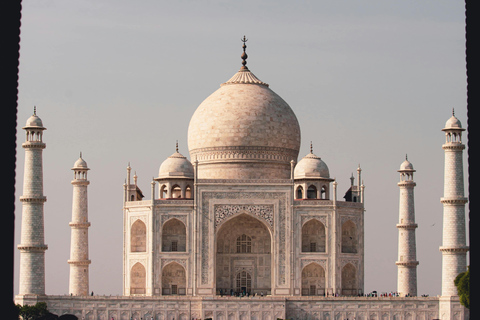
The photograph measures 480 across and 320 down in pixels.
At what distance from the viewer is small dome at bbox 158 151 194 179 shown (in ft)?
102

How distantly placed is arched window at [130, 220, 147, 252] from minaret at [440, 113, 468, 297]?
34.4 feet

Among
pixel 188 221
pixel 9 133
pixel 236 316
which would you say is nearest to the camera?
pixel 9 133

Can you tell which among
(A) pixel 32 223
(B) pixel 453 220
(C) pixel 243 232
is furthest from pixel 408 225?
(A) pixel 32 223

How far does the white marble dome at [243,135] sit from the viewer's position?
32.3 metres

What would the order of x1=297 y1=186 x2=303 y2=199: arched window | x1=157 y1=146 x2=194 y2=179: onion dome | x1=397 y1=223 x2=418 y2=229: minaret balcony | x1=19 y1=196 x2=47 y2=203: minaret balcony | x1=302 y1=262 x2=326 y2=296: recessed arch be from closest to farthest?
x1=19 y1=196 x2=47 y2=203: minaret balcony → x1=302 y1=262 x2=326 y2=296: recessed arch → x1=157 y1=146 x2=194 y2=179: onion dome → x1=397 y1=223 x2=418 y2=229: minaret balcony → x1=297 y1=186 x2=303 y2=199: arched window

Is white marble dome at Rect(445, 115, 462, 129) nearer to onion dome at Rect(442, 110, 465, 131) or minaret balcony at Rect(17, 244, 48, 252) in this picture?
onion dome at Rect(442, 110, 465, 131)

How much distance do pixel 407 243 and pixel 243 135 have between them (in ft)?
24.0

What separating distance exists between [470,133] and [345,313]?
24.3 m

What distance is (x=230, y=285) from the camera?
30797mm

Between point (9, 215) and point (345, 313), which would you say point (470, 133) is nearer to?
point (9, 215)

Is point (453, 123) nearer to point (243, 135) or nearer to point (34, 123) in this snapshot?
point (243, 135)

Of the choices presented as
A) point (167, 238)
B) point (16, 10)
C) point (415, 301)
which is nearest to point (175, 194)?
point (167, 238)

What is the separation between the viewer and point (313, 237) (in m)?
30.8

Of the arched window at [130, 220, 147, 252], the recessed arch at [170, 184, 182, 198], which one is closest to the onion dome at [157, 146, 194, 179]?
the recessed arch at [170, 184, 182, 198]
